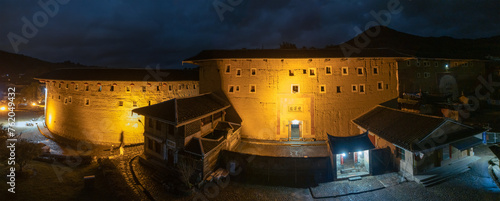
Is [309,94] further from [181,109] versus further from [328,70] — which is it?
[181,109]

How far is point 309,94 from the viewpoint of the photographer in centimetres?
2139

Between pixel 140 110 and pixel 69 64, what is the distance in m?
88.9

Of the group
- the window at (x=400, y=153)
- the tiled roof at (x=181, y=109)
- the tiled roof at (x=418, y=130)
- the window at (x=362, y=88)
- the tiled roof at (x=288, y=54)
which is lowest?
the window at (x=400, y=153)

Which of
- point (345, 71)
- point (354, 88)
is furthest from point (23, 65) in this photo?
point (354, 88)

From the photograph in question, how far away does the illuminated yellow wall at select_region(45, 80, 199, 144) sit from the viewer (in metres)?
24.4

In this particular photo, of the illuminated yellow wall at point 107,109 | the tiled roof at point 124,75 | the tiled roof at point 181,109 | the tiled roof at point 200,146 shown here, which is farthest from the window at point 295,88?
the illuminated yellow wall at point 107,109

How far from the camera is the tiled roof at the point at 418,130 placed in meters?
13.0

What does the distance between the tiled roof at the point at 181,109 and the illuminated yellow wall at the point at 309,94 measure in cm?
451

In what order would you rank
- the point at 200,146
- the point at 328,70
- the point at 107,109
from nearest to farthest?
the point at 200,146 < the point at 328,70 < the point at 107,109

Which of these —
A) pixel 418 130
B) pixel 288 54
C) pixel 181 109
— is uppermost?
pixel 288 54

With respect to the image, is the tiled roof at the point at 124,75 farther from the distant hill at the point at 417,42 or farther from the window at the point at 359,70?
the distant hill at the point at 417,42

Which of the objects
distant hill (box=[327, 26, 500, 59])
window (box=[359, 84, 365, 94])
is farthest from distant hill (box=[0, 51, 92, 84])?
distant hill (box=[327, 26, 500, 59])

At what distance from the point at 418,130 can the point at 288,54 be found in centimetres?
Answer: 1273

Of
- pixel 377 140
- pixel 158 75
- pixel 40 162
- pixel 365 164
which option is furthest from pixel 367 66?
pixel 40 162
